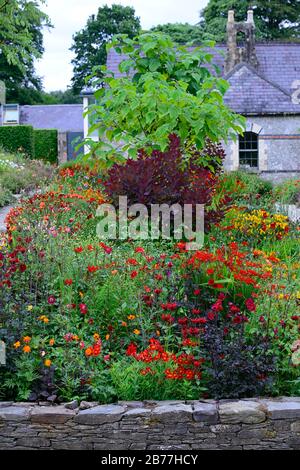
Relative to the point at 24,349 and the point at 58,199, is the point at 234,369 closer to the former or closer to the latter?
the point at 24,349

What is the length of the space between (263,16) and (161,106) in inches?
1376

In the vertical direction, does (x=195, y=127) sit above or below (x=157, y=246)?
above

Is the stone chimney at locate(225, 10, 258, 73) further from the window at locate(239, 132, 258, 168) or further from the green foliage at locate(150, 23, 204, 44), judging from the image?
the green foliage at locate(150, 23, 204, 44)

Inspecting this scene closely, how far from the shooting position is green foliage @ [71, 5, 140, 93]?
4728 centimetres

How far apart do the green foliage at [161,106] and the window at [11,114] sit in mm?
30262

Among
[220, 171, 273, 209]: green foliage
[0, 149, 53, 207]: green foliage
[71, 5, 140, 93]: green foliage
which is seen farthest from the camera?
[71, 5, 140, 93]: green foliage

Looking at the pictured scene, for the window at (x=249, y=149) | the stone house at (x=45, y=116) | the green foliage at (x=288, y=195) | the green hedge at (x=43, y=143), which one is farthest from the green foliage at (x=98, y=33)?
the green foliage at (x=288, y=195)

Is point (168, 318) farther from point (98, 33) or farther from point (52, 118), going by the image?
point (98, 33)

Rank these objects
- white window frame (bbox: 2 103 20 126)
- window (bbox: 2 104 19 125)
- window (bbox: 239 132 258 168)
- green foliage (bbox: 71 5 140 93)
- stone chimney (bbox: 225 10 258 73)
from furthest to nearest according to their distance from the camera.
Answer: green foliage (bbox: 71 5 140 93), window (bbox: 2 104 19 125), white window frame (bbox: 2 103 20 126), stone chimney (bbox: 225 10 258 73), window (bbox: 239 132 258 168)

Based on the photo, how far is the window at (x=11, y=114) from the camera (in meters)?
40.4

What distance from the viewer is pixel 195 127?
952 cm

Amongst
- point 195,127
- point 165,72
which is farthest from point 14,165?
point 195,127

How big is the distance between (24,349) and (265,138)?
2050 centimetres

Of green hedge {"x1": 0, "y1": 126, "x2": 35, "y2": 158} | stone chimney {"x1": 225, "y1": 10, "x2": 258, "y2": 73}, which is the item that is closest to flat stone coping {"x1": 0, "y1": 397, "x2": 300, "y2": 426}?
green hedge {"x1": 0, "y1": 126, "x2": 35, "y2": 158}
